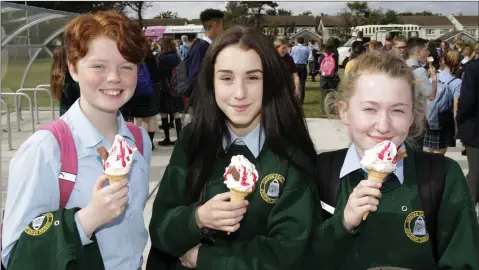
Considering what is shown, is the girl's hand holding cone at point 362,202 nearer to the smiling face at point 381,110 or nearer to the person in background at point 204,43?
the smiling face at point 381,110

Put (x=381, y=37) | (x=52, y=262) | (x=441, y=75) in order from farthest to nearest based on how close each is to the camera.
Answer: (x=381, y=37) → (x=441, y=75) → (x=52, y=262)

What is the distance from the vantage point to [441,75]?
7129 millimetres

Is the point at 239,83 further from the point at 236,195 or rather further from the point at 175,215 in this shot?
the point at 175,215

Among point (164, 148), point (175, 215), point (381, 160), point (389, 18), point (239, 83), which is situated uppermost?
point (389, 18)

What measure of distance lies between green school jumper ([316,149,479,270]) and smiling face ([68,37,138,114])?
942 mm

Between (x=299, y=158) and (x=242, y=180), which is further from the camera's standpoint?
(x=299, y=158)

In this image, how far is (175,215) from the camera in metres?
1.92

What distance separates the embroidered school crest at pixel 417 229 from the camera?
1.88 m

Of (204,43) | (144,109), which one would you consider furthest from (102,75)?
(144,109)

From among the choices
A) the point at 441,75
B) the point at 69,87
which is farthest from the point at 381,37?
the point at 69,87

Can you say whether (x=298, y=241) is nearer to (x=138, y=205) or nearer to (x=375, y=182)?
(x=375, y=182)

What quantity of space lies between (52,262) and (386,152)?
1.21m

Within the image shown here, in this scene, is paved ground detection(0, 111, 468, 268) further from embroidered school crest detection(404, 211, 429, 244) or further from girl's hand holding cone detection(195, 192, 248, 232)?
embroidered school crest detection(404, 211, 429, 244)

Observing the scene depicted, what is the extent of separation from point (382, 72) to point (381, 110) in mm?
163
